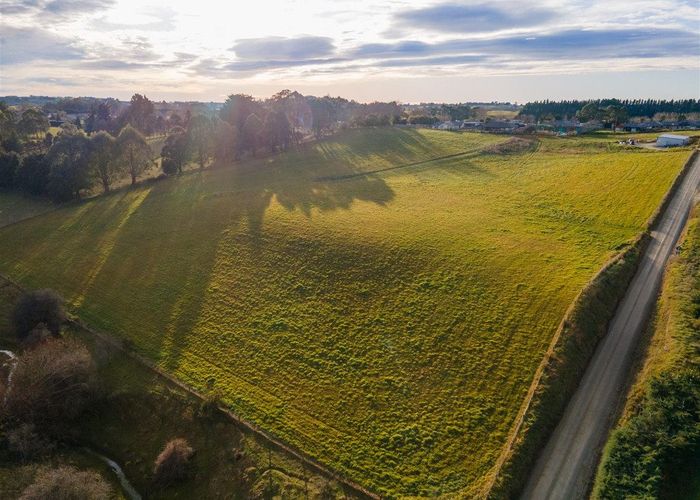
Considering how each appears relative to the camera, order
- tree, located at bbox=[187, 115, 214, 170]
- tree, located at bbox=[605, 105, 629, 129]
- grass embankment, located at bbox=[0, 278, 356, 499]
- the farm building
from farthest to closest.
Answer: tree, located at bbox=[605, 105, 629, 129]
tree, located at bbox=[187, 115, 214, 170]
the farm building
grass embankment, located at bbox=[0, 278, 356, 499]

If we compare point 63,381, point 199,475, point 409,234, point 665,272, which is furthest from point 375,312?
point 665,272

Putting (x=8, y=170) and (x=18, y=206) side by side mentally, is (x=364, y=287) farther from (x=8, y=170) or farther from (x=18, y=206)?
(x=8, y=170)

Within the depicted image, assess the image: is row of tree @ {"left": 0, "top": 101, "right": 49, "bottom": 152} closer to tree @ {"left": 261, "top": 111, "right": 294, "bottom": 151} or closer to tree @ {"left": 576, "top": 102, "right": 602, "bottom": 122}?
tree @ {"left": 261, "top": 111, "right": 294, "bottom": 151}

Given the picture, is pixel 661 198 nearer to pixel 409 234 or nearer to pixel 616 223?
pixel 616 223

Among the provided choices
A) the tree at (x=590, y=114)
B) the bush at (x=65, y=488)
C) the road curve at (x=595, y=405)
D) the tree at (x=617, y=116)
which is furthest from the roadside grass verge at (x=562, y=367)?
the tree at (x=590, y=114)

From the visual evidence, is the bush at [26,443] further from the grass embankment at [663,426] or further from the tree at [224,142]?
the tree at [224,142]

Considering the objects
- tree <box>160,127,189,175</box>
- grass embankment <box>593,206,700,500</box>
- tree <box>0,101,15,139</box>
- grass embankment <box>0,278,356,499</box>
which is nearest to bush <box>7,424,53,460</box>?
grass embankment <box>0,278,356,499</box>

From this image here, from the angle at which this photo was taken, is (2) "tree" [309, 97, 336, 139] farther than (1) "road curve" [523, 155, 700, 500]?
Yes
